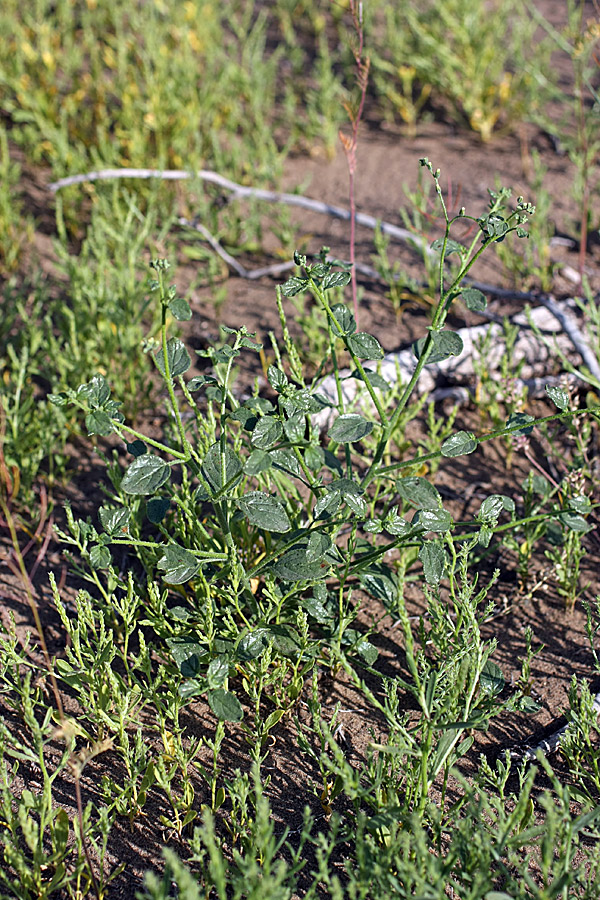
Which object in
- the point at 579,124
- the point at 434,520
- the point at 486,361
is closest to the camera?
the point at 434,520

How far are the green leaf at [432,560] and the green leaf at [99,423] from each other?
27.7 inches

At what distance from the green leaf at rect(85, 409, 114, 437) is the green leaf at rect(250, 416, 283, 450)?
11.5 inches

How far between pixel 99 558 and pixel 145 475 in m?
0.23

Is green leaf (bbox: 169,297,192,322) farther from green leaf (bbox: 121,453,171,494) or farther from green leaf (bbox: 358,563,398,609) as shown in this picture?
green leaf (bbox: 358,563,398,609)

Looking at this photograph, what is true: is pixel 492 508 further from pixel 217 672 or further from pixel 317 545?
pixel 217 672

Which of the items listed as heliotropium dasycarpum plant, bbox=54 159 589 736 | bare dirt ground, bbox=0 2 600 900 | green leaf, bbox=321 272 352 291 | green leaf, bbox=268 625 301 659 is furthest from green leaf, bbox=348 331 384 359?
bare dirt ground, bbox=0 2 600 900

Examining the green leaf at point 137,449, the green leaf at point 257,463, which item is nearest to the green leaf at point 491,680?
the green leaf at point 257,463

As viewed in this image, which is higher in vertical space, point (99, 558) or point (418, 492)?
point (418, 492)

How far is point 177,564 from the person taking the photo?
5.68ft

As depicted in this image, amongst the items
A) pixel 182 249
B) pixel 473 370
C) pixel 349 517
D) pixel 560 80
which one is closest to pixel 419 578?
pixel 349 517

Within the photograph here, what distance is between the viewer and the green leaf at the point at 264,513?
166cm

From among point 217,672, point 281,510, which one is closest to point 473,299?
point 281,510

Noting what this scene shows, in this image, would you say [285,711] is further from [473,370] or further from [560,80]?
[560,80]

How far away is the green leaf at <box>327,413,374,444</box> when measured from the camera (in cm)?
170
